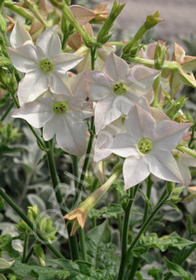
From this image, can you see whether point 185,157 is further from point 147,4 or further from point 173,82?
point 147,4

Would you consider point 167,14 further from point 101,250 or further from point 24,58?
point 24,58

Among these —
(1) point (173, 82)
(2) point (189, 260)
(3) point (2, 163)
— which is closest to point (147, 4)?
(3) point (2, 163)

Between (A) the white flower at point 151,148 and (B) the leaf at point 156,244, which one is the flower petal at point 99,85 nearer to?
(A) the white flower at point 151,148

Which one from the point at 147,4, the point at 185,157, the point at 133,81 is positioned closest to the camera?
the point at 133,81

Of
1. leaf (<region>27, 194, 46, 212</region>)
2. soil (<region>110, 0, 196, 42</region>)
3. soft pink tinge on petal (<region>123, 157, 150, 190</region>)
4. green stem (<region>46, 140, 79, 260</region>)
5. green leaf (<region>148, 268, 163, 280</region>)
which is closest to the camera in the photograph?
soft pink tinge on petal (<region>123, 157, 150, 190</region>)

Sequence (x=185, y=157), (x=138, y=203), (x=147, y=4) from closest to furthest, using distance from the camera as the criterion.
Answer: (x=185, y=157)
(x=138, y=203)
(x=147, y=4)

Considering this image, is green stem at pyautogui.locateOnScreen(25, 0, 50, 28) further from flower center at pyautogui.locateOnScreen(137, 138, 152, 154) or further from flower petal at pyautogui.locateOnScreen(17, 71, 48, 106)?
flower center at pyautogui.locateOnScreen(137, 138, 152, 154)

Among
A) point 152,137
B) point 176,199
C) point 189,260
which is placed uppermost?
point 152,137

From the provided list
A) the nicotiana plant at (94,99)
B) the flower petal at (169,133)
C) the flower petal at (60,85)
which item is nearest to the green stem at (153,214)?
the nicotiana plant at (94,99)

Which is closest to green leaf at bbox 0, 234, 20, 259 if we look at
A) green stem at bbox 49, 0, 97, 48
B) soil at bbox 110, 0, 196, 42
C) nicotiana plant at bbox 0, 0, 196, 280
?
nicotiana plant at bbox 0, 0, 196, 280
